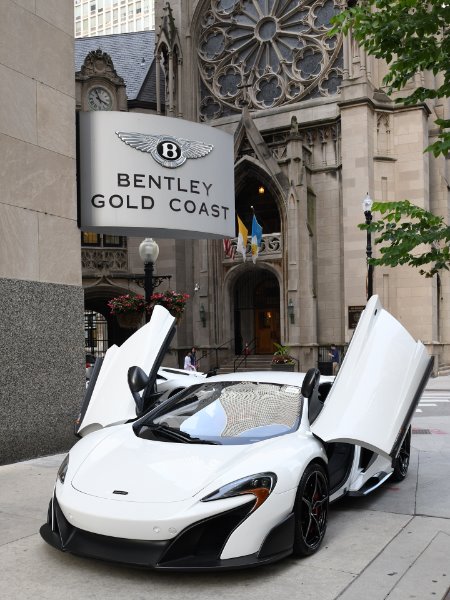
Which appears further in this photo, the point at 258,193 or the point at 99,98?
the point at 99,98

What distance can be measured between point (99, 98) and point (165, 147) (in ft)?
83.6

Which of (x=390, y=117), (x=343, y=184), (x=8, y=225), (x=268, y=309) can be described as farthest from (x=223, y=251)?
(x=8, y=225)

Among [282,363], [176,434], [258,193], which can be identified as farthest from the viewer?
[258,193]

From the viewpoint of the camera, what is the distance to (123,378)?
23.3ft

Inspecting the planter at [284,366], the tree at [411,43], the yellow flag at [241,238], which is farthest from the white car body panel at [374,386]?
the yellow flag at [241,238]

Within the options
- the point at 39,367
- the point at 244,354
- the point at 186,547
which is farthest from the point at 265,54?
the point at 186,547

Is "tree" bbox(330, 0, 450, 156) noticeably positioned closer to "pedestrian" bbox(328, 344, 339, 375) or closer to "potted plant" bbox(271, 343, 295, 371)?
"potted plant" bbox(271, 343, 295, 371)

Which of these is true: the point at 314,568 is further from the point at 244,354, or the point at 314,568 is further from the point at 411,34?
the point at 244,354

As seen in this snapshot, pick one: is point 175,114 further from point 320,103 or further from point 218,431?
point 218,431

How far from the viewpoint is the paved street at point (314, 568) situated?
428 centimetres

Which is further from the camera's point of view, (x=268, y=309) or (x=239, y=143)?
(x=268, y=309)

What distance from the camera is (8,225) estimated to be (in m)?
9.10

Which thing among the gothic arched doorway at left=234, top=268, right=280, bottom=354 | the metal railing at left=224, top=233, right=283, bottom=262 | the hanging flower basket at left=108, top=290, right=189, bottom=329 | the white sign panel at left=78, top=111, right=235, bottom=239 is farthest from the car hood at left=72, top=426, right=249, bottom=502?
the gothic arched doorway at left=234, top=268, right=280, bottom=354

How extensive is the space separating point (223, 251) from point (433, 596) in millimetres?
28574
